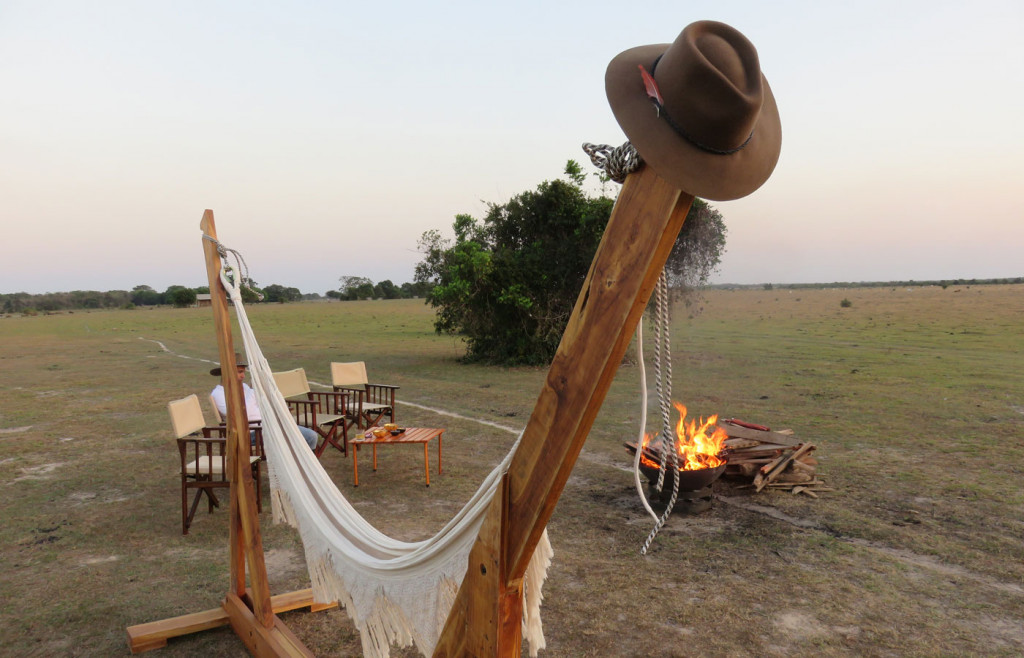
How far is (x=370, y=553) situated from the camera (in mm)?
2367

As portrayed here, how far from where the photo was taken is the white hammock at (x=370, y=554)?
1776 millimetres

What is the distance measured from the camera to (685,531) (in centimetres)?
452

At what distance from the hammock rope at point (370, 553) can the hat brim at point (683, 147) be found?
2.31 feet

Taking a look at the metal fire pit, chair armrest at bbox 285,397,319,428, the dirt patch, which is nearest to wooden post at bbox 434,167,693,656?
the metal fire pit

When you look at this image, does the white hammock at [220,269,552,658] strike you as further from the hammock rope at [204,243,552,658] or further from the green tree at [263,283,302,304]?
the green tree at [263,283,302,304]

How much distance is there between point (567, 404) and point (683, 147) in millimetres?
564

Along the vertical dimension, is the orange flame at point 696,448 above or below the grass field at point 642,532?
above

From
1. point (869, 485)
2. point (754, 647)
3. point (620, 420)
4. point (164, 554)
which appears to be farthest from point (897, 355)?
point (164, 554)

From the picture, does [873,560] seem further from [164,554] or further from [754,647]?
[164,554]

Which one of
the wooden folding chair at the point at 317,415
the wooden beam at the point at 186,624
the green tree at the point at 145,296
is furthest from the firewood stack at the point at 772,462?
the green tree at the point at 145,296

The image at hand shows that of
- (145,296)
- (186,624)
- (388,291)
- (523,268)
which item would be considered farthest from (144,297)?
(186,624)

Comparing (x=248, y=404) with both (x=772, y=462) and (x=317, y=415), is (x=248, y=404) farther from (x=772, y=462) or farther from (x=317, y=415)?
(x=772, y=462)

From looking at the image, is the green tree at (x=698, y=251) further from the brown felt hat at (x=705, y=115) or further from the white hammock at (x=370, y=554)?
the brown felt hat at (x=705, y=115)

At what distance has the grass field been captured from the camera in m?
3.26
